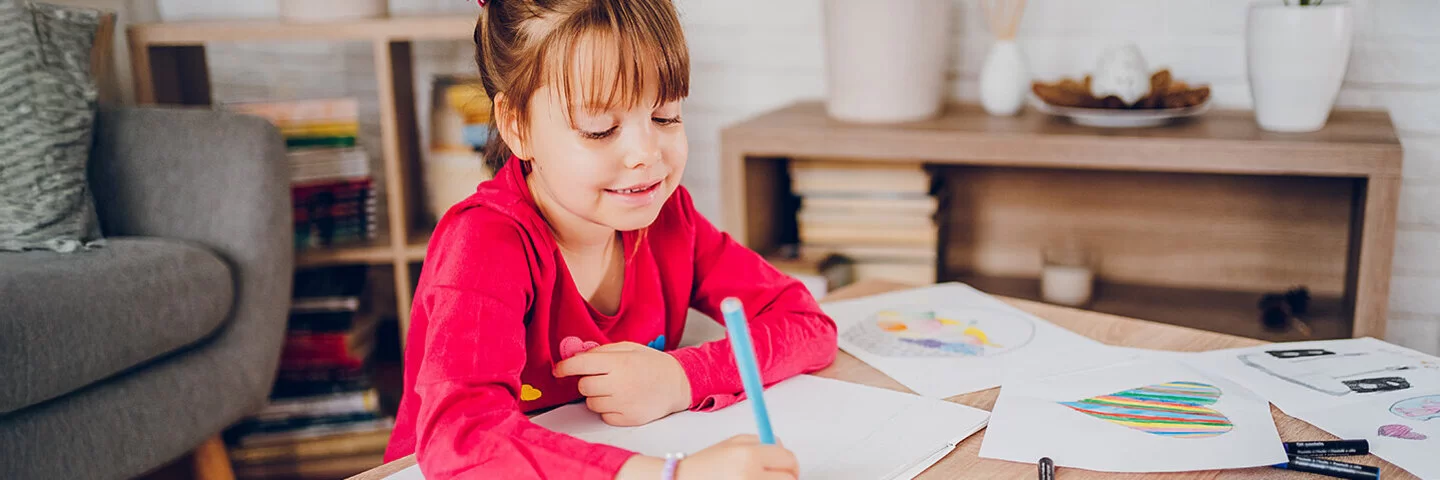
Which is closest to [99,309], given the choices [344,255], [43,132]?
[43,132]

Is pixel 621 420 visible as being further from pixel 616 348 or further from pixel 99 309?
pixel 99 309

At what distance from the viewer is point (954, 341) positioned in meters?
1.04

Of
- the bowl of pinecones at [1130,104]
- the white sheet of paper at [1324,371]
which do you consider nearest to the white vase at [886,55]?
the bowl of pinecones at [1130,104]

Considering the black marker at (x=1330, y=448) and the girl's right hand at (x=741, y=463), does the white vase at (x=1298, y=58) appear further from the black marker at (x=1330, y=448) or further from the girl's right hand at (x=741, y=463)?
the girl's right hand at (x=741, y=463)

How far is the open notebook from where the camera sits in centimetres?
77

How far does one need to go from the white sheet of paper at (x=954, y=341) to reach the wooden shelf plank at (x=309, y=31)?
1.02m

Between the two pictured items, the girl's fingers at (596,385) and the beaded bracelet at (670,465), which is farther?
the girl's fingers at (596,385)

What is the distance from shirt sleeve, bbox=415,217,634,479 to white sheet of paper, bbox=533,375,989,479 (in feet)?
0.26

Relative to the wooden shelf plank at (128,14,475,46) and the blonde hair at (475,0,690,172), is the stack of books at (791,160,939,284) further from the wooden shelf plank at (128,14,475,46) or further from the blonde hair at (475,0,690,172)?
the blonde hair at (475,0,690,172)

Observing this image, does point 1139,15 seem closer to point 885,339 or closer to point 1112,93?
point 1112,93

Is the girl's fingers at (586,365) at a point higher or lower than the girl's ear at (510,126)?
lower

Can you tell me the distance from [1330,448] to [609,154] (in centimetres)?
57

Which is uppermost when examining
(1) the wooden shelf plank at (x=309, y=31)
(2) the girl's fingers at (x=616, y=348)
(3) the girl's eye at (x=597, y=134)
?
(1) the wooden shelf plank at (x=309, y=31)

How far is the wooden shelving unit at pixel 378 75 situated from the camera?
1901 millimetres
